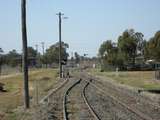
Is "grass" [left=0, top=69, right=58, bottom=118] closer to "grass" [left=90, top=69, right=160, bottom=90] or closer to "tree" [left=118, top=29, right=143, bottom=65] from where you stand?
"grass" [left=90, top=69, right=160, bottom=90]

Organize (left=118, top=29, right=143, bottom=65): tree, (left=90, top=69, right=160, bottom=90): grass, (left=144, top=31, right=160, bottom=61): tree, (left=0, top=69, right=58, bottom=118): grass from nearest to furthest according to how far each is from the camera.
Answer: (left=0, top=69, right=58, bottom=118): grass, (left=90, top=69, right=160, bottom=90): grass, (left=144, top=31, right=160, bottom=61): tree, (left=118, top=29, right=143, bottom=65): tree

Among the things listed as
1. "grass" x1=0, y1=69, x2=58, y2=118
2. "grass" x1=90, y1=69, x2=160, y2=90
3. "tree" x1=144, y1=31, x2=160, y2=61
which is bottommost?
"grass" x1=0, y1=69, x2=58, y2=118

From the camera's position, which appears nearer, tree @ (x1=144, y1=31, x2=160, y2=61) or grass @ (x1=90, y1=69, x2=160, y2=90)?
grass @ (x1=90, y1=69, x2=160, y2=90)

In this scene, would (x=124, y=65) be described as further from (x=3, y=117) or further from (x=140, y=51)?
(x=3, y=117)

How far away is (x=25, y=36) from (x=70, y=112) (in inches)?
208

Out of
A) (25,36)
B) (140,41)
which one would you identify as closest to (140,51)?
(140,41)

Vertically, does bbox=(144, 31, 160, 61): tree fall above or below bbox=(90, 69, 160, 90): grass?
above

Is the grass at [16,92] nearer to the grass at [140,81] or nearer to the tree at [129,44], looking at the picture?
the grass at [140,81]

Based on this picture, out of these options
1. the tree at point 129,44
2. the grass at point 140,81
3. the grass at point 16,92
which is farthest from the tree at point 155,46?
the grass at point 16,92

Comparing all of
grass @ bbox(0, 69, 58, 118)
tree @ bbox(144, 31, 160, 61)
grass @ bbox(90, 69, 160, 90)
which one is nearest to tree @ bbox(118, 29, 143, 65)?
tree @ bbox(144, 31, 160, 61)

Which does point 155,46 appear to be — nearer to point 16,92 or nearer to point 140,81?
point 140,81

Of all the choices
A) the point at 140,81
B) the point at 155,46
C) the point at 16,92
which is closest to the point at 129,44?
the point at 155,46

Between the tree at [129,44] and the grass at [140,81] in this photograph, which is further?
the tree at [129,44]

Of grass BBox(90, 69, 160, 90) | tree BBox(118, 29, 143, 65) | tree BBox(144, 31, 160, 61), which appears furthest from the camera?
tree BBox(118, 29, 143, 65)
